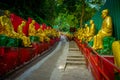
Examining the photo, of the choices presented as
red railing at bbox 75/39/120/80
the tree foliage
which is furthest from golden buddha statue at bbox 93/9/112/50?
the tree foliage

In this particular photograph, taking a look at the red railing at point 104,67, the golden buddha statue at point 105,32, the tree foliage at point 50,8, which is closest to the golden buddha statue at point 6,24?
the golden buddha statue at point 105,32

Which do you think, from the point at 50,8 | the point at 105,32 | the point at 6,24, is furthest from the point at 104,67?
the point at 50,8

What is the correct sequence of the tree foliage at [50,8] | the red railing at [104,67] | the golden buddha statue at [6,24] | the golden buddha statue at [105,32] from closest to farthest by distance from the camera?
1. the red railing at [104,67]
2. the golden buddha statue at [105,32]
3. the golden buddha statue at [6,24]
4. the tree foliage at [50,8]

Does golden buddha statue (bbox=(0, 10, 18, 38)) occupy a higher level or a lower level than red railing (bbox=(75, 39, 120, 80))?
higher

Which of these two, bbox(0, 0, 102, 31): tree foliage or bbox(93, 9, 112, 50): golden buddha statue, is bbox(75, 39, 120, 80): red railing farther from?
bbox(0, 0, 102, 31): tree foliage

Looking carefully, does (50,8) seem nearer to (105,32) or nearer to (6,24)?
(6,24)

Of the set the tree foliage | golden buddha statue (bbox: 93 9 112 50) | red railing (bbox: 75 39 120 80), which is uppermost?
the tree foliage

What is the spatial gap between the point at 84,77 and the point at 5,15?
4804 millimetres

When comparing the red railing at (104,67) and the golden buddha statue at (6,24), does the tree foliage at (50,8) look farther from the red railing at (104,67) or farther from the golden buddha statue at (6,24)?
the red railing at (104,67)

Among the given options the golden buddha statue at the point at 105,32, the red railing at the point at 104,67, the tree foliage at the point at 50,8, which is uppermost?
the tree foliage at the point at 50,8

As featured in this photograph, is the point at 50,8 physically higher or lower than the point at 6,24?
higher

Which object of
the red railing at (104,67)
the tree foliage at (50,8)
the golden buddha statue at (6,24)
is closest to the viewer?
the red railing at (104,67)

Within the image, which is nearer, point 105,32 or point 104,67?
point 104,67

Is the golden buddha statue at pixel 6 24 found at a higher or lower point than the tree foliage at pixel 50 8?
lower
